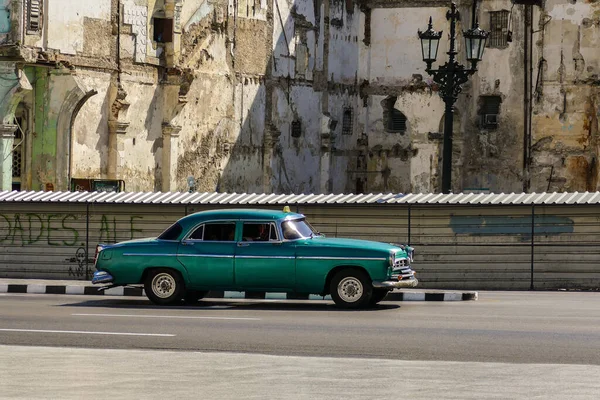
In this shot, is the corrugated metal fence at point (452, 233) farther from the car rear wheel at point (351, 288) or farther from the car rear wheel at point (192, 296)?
the car rear wheel at point (351, 288)

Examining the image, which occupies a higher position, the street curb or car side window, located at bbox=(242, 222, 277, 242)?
car side window, located at bbox=(242, 222, 277, 242)

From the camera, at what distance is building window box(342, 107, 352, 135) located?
56125 mm

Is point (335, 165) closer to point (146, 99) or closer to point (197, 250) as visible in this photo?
point (146, 99)

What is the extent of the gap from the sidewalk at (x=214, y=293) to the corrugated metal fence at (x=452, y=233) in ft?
7.20

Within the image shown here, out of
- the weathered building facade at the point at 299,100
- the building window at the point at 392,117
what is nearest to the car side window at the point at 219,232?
the weathered building facade at the point at 299,100

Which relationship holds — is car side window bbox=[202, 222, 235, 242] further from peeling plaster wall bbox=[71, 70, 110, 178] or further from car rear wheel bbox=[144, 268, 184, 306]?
peeling plaster wall bbox=[71, 70, 110, 178]

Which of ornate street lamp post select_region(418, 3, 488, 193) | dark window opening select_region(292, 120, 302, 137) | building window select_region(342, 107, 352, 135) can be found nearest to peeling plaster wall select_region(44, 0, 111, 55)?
dark window opening select_region(292, 120, 302, 137)

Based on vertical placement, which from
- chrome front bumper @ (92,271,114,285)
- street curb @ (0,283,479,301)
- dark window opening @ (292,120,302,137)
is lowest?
street curb @ (0,283,479,301)

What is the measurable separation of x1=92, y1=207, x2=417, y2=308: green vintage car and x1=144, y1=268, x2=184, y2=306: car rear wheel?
16mm

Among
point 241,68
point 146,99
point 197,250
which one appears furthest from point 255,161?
point 197,250

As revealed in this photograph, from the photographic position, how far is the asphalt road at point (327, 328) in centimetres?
1748

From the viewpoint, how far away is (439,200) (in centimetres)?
3159

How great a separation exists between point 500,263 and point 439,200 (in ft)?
5.67

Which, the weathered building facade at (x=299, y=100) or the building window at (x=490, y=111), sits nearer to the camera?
the weathered building facade at (x=299, y=100)
